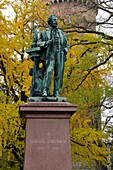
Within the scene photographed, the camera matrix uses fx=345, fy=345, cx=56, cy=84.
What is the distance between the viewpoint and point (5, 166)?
1430cm

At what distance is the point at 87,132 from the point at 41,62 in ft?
16.5

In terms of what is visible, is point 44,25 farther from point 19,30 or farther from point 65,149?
point 65,149

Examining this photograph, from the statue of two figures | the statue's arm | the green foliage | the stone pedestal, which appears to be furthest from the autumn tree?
the stone pedestal

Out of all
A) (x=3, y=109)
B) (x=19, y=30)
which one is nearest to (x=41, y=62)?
(x=3, y=109)

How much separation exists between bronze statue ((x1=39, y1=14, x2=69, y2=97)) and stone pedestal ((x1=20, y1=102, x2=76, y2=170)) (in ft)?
2.89

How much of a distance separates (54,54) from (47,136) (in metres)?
2.34

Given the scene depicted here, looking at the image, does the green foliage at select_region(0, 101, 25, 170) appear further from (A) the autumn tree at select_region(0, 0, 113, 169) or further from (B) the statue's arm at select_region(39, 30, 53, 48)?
(B) the statue's arm at select_region(39, 30, 53, 48)

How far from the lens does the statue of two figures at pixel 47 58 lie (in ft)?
29.4

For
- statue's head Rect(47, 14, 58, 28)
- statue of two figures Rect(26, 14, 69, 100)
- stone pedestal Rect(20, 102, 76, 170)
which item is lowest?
stone pedestal Rect(20, 102, 76, 170)

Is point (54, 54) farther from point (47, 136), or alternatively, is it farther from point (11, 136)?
point (11, 136)

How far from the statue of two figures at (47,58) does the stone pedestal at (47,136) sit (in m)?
0.87

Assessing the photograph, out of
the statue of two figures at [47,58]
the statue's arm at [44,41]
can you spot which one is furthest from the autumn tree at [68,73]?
the statue's arm at [44,41]

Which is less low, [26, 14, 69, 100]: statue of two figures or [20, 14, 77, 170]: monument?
[26, 14, 69, 100]: statue of two figures

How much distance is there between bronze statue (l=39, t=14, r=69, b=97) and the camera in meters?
8.95
